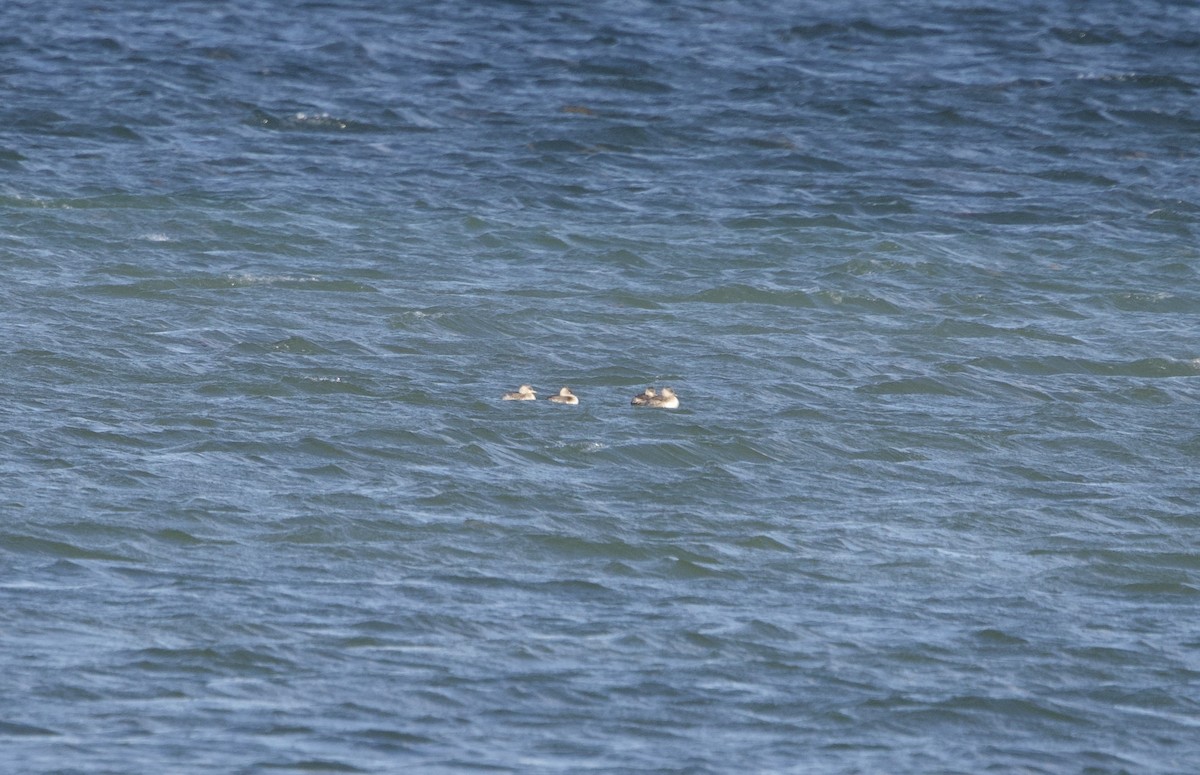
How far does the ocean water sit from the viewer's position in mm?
10070

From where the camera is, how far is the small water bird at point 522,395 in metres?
15.6

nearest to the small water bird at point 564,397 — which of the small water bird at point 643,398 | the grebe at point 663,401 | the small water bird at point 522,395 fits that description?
the small water bird at point 522,395

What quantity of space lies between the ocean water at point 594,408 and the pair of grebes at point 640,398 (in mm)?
161

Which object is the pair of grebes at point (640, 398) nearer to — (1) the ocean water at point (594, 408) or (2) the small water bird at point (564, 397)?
(2) the small water bird at point (564, 397)

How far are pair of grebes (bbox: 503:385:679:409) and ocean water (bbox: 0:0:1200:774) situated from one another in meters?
0.16

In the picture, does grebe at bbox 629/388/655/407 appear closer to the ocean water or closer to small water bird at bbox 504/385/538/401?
the ocean water

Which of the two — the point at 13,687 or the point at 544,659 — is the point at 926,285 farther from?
the point at 13,687

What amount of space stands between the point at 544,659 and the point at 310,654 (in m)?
1.22

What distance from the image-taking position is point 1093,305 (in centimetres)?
1989

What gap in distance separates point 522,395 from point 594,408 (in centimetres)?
60

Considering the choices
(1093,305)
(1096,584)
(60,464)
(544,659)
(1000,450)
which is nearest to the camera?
(544,659)

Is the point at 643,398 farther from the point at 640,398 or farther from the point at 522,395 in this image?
the point at 522,395

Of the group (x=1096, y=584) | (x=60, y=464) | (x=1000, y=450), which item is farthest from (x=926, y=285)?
(x=60, y=464)

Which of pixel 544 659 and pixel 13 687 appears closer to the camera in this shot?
pixel 13 687
